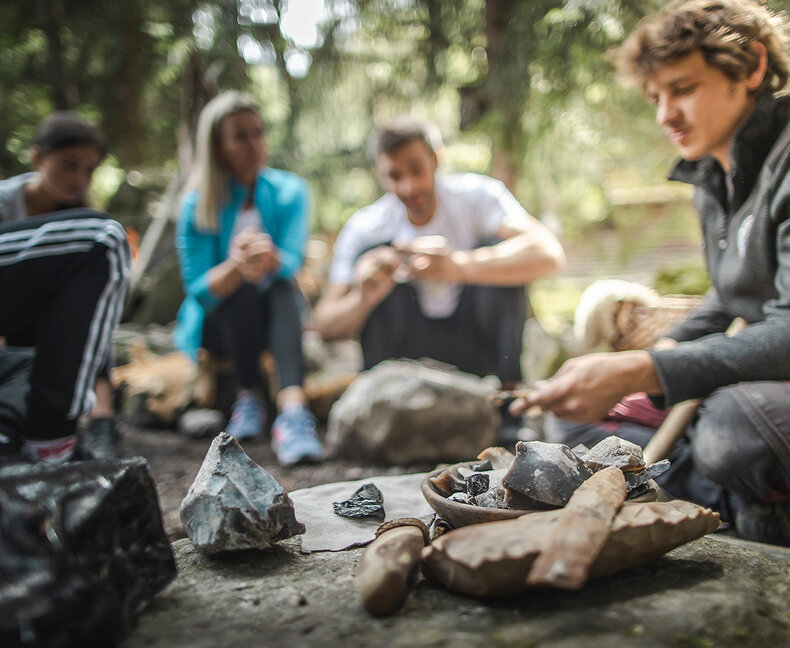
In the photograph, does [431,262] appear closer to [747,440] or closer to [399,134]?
[399,134]

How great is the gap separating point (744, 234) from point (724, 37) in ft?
1.74

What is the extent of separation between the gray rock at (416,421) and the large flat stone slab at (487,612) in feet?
5.39

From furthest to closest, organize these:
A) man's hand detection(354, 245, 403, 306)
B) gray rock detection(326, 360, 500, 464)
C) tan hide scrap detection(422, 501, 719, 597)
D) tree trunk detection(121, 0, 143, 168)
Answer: tree trunk detection(121, 0, 143, 168), man's hand detection(354, 245, 403, 306), gray rock detection(326, 360, 500, 464), tan hide scrap detection(422, 501, 719, 597)

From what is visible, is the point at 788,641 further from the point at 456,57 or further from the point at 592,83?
the point at 456,57

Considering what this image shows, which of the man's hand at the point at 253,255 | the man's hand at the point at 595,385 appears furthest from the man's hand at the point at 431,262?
the man's hand at the point at 595,385

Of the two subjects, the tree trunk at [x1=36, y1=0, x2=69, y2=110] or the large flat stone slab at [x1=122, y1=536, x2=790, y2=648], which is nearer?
the large flat stone slab at [x1=122, y1=536, x2=790, y2=648]

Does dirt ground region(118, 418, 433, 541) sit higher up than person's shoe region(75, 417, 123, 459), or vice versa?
person's shoe region(75, 417, 123, 459)

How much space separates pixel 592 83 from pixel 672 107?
80.4 inches

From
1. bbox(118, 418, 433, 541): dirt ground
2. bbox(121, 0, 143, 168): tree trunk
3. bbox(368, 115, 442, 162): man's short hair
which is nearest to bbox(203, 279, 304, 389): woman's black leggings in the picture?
bbox(118, 418, 433, 541): dirt ground

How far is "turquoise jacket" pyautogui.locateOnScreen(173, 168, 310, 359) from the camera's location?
3447mm

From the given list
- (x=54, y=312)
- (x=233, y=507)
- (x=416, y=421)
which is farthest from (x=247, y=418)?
(x=233, y=507)

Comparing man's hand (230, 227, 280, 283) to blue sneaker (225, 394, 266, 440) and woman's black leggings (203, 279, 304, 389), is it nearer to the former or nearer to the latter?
woman's black leggings (203, 279, 304, 389)

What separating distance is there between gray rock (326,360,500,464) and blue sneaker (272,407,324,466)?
138 millimetres

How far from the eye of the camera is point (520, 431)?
2.95m
